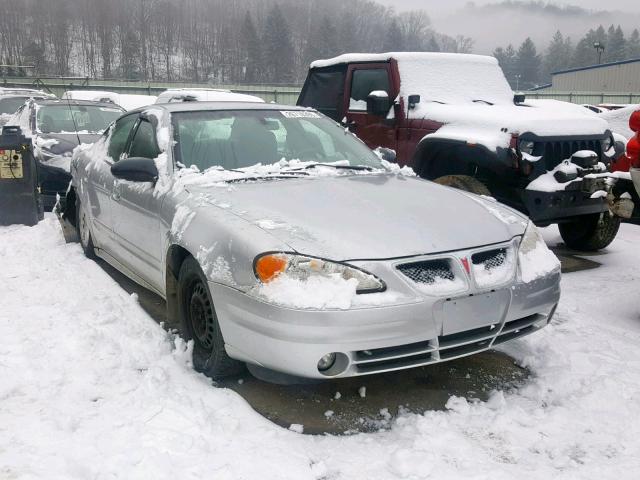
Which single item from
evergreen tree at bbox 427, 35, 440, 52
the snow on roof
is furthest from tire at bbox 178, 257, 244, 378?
evergreen tree at bbox 427, 35, 440, 52

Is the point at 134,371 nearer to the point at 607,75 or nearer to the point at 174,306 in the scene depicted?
the point at 174,306

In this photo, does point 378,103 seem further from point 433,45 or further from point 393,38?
point 433,45

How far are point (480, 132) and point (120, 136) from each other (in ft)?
10.8

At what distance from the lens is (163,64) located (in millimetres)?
96688

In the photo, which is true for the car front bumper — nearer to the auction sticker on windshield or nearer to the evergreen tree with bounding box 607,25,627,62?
the auction sticker on windshield

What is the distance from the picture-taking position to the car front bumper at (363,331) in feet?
8.97

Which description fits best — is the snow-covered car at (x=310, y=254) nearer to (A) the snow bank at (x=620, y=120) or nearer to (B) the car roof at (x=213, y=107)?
(B) the car roof at (x=213, y=107)

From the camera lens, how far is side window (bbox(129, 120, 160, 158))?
4277 mm

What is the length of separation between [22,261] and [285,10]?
109 m

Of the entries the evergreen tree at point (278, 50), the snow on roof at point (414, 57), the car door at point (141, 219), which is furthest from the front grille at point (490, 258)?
the evergreen tree at point (278, 50)

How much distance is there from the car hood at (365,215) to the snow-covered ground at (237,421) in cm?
83

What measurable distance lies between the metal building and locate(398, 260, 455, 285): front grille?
182 feet

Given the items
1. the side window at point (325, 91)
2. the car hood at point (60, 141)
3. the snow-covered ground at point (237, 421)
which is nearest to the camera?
the snow-covered ground at point (237, 421)

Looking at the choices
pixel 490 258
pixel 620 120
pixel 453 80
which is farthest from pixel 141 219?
pixel 620 120
